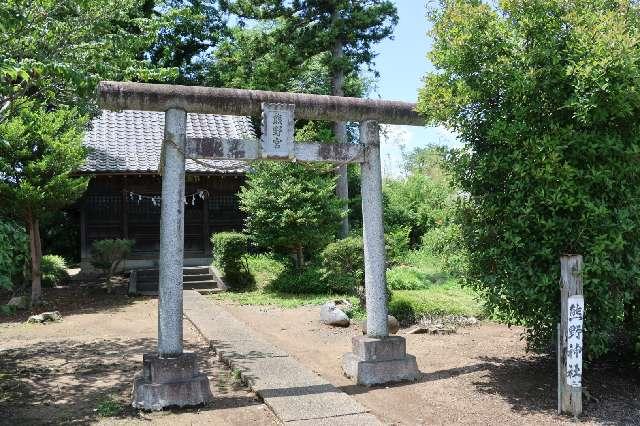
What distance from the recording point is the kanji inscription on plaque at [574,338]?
572 cm

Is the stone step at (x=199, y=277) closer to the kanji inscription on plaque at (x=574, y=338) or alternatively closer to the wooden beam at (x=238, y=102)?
the wooden beam at (x=238, y=102)

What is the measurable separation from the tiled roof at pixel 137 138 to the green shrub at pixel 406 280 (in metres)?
5.64

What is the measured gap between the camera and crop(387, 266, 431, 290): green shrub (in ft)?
48.6

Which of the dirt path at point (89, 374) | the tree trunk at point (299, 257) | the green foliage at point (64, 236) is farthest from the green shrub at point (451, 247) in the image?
the green foliage at point (64, 236)

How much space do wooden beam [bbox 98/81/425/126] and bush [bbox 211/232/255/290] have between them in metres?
9.13

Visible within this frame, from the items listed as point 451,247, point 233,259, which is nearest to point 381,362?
point 451,247

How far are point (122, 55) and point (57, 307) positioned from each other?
22.4ft

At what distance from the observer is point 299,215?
15.4m

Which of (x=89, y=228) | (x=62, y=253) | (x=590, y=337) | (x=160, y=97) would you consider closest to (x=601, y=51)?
(x=590, y=337)

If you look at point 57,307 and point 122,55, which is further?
point 57,307

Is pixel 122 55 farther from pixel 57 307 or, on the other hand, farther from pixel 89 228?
pixel 89 228

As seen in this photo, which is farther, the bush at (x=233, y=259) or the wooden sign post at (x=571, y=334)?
the bush at (x=233, y=259)

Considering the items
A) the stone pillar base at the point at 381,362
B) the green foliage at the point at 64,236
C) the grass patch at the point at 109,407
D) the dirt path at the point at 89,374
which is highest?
the green foliage at the point at 64,236

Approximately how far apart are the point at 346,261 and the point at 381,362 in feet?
21.1
